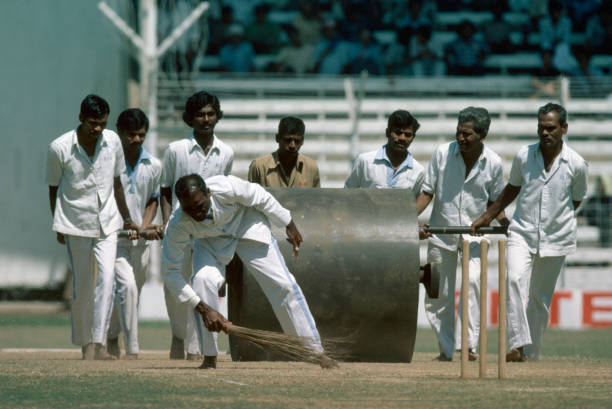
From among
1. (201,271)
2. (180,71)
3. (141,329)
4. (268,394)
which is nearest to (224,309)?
(141,329)

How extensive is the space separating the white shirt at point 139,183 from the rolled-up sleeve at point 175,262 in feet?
6.85

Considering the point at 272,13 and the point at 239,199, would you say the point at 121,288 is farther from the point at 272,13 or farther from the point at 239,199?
the point at 272,13

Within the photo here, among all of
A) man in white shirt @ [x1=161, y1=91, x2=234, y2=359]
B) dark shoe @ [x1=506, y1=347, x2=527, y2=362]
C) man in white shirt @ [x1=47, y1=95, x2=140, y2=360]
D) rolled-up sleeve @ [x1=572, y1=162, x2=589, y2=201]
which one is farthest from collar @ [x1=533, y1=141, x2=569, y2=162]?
man in white shirt @ [x1=47, y1=95, x2=140, y2=360]

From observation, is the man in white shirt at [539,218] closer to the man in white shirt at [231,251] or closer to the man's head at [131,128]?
the man in white shirt at [231,251]

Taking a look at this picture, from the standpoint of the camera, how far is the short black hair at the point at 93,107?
32.3 feet

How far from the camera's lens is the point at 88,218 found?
1007 centimetres

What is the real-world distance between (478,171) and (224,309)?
628 centimetres

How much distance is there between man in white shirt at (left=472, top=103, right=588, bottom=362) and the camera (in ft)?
34.5

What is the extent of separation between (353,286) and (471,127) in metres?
2.08

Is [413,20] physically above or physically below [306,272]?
above

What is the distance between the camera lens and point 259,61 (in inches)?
838

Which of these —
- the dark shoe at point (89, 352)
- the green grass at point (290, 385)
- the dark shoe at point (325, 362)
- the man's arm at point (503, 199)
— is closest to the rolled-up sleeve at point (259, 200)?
the dark shoe at point (325, 362)

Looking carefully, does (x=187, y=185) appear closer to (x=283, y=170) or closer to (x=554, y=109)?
(x=283, y=170)

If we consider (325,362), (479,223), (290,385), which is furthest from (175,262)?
(479,223)
